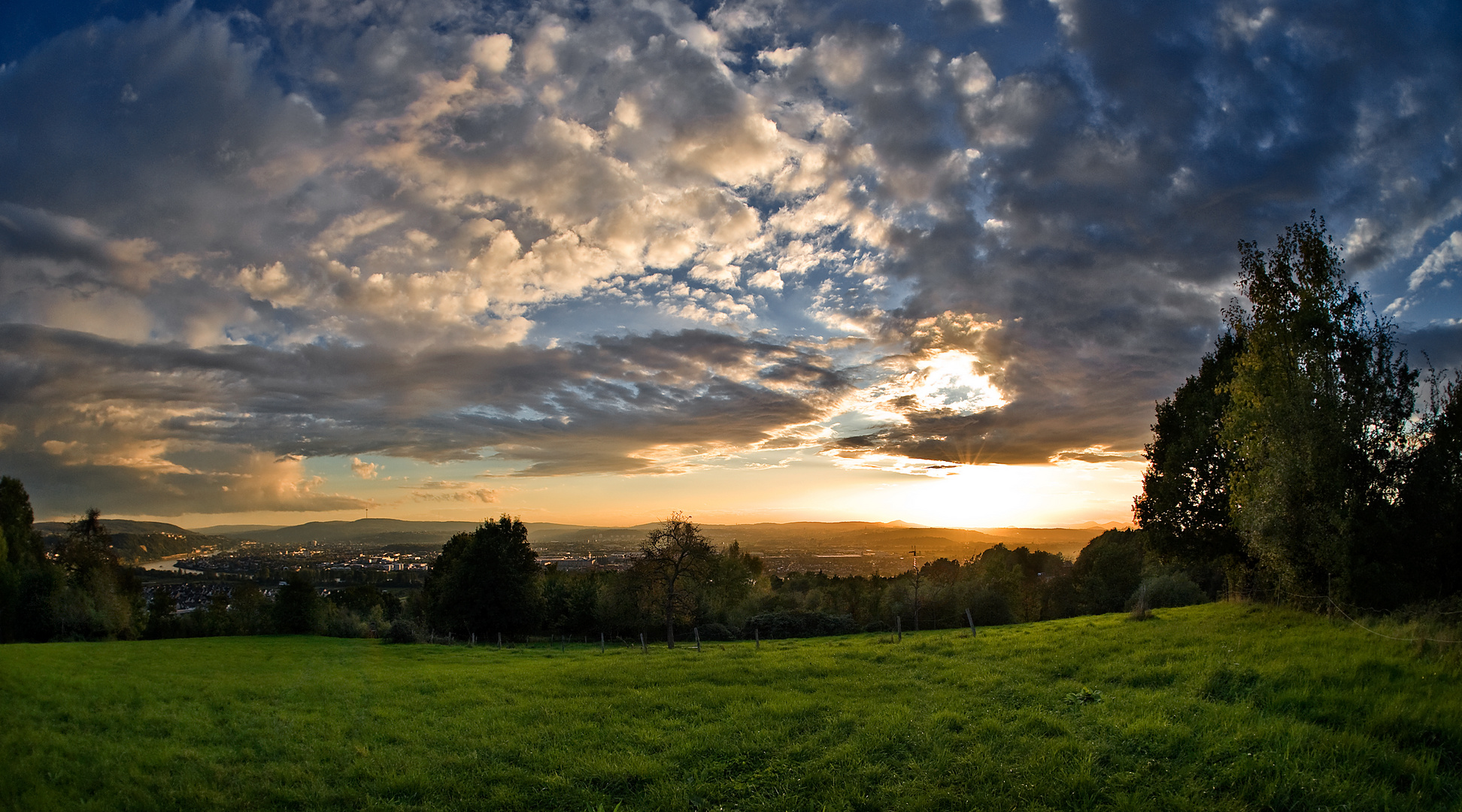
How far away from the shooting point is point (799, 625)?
65.0 meters

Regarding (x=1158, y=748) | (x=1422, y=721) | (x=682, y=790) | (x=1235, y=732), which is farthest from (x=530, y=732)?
(x=1422, y=721)

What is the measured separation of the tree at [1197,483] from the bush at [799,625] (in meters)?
36.9

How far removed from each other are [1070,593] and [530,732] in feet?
290

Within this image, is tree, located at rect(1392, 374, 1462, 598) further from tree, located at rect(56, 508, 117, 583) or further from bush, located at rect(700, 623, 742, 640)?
tree, located at rect(56, 508, 117, 583)

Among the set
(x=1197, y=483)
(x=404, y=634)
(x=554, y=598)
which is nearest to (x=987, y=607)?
(x=1197, y=483)

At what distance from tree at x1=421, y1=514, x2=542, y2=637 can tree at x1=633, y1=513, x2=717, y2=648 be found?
2324 cm

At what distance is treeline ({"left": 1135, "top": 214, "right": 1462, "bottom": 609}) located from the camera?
20.1 metres

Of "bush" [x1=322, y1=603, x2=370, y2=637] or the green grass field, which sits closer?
the green grass field

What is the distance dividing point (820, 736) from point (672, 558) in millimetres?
35356

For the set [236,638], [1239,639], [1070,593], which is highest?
[1239,639]

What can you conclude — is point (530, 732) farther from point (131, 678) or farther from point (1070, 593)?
point (1070, 593)

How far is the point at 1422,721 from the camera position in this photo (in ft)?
31.0

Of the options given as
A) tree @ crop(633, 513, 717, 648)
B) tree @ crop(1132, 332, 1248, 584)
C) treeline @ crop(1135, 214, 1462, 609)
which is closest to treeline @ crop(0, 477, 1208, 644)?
tree @ crop(633, 513, 717, 648)

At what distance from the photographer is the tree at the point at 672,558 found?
45.4m
